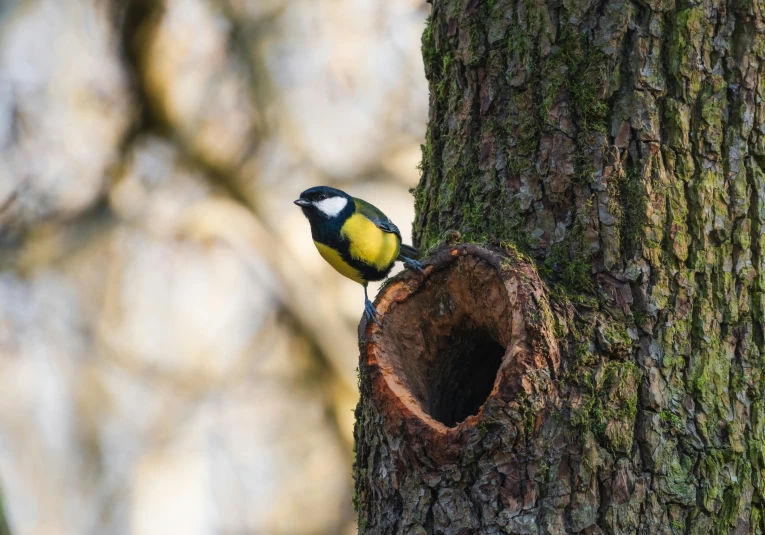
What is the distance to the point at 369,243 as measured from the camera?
2.89 m

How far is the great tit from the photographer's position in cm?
288

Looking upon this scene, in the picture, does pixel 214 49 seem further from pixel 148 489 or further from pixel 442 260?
pixel 442 260

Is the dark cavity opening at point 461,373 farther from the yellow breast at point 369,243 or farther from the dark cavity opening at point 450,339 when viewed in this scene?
the yellow breast at point 369,243

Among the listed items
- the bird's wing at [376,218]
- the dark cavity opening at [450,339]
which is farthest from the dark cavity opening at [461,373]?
the bird's wing at [376,218]

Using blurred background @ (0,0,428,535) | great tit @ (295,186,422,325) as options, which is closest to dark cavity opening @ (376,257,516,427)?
great tit @ (295,186,422,325)

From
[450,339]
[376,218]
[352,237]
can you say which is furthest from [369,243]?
[450,339]

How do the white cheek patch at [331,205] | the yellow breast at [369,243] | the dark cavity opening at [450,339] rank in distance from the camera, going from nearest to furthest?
the dark cavity opening at [450,339] < the yellow breast at [369,243] < the white cheek patch at [331,205]

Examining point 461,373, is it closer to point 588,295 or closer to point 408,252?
point 588,295

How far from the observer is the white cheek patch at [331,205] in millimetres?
2977

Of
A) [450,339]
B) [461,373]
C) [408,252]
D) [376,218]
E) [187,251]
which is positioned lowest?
[461,373]

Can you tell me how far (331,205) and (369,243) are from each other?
26 cm

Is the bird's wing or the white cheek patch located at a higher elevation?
the white cheek patch

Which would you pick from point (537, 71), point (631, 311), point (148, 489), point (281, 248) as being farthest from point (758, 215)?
point (148, 489)

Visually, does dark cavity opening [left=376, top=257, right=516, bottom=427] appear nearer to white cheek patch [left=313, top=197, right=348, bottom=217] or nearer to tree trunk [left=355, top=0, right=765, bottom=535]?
tree trunk [left=355, top=0, right=765, bottom=535]
